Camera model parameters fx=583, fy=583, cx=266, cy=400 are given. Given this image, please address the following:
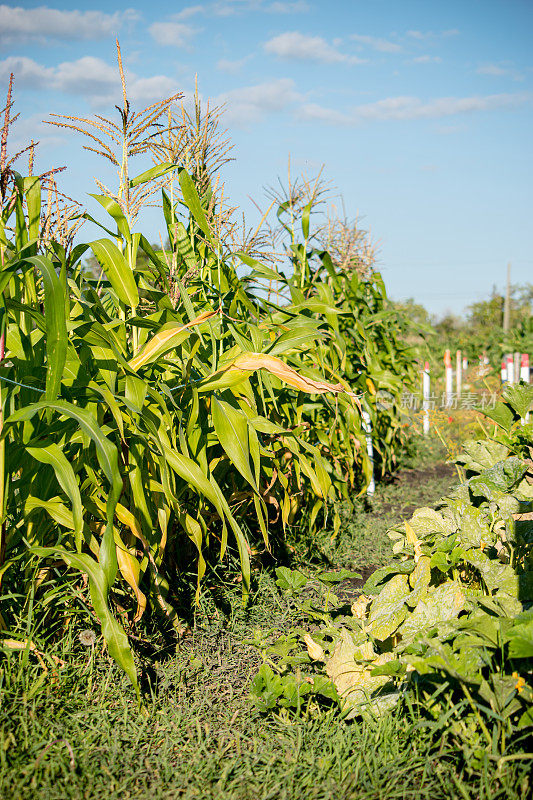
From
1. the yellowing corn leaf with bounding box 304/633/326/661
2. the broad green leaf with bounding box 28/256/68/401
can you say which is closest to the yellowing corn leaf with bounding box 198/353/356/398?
the broad green leaf with bounding box 28/256/68/401

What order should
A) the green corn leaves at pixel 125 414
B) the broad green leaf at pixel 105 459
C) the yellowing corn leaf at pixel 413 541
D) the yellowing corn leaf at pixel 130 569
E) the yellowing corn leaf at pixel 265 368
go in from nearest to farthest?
the broad green leaf at pixel 105 459, the green corn leaves at pixel 125 414, the yellowing corn leaf at pixel 130 569, the yellowing corn leaf at pixel 265 368, the yellowing corn leaf at pixel 413 541

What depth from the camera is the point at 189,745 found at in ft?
5.66

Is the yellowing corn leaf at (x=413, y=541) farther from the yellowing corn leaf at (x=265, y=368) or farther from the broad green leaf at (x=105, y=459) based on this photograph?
the broad green leaf at (x=105, y=459)

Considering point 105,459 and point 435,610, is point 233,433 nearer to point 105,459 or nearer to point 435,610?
→ point 105,459

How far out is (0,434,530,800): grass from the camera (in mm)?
1501

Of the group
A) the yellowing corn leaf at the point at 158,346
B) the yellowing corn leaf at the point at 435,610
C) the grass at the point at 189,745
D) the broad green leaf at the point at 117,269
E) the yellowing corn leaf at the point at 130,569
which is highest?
the broad green leaf at the point at 117,269

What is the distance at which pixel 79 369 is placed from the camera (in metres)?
1.91

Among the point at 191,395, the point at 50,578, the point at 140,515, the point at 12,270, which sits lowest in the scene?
the point at 50,578

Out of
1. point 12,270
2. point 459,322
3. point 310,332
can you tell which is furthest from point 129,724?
point 459,322

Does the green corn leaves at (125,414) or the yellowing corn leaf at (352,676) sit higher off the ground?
the green corn leaves at (125,414)

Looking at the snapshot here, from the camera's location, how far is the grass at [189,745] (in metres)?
1.50

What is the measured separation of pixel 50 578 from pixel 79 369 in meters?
0.79

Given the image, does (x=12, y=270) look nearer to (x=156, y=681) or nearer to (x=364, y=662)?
(x=156, y=681)

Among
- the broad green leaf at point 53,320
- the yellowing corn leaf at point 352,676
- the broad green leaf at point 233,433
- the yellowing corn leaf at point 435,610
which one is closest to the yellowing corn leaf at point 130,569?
the broad green leaf at point 233,433
